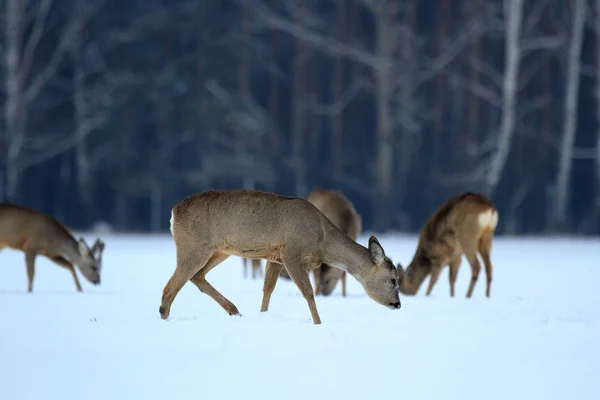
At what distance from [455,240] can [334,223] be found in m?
1.50

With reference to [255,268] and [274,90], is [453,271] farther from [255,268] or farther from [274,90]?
[274,90]

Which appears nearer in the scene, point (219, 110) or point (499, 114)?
point (219, 110)

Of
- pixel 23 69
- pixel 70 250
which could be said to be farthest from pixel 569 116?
pixel 70 250

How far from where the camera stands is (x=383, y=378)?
690 centimetres

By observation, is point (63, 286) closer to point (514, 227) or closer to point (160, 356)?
point (160, 356)

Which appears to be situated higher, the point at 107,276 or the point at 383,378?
the point at 383,378

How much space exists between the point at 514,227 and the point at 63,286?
60.8 feet

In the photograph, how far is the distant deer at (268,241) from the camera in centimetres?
893

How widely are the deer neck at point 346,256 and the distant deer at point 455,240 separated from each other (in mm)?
3451

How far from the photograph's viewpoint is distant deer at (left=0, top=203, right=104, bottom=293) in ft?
43.5

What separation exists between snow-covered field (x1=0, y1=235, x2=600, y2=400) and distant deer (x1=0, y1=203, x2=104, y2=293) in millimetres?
974

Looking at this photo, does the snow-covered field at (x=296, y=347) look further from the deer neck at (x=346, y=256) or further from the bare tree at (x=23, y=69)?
the bare tree at (x=23, y=69)

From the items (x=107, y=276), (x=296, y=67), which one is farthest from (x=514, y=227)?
(x=107, y=276)

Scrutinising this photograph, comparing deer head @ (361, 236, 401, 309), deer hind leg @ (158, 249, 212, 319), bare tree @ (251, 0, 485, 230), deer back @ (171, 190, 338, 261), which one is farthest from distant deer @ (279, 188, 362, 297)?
bare tree @ (251, 0, 485, 230)
